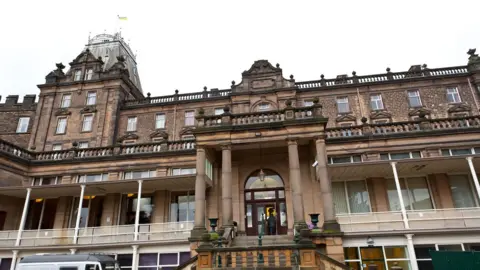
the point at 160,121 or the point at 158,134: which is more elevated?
the point at 160,121

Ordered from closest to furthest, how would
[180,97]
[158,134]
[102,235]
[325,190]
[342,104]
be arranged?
[325,190], [102,235], [342,104], [158,134], [180,97]

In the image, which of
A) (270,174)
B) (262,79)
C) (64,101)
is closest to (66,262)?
(270,174)

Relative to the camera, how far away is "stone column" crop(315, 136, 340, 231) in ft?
49.4

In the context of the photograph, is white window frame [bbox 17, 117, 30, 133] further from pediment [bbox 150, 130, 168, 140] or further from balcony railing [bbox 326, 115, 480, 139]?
balcony railing [bbox 326, 115, 480, 139]

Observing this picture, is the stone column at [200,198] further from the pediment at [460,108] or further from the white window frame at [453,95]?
the white window frame at [453,95]

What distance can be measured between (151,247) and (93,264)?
175 inches

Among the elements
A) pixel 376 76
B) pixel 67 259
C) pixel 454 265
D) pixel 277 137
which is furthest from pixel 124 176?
pixel 376 76

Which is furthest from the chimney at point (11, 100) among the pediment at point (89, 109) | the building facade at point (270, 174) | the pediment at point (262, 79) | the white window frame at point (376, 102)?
the white window frame at point (376, 102)

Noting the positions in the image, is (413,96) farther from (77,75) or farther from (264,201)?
(77,75)

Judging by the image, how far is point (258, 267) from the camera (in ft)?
36.9

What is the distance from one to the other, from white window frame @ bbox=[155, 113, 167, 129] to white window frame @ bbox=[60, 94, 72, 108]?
908cm

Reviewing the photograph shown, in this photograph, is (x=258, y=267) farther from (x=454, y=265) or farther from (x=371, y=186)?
(x=371, y=186)

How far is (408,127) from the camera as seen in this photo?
20688mm

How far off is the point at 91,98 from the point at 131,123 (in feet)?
16.9
